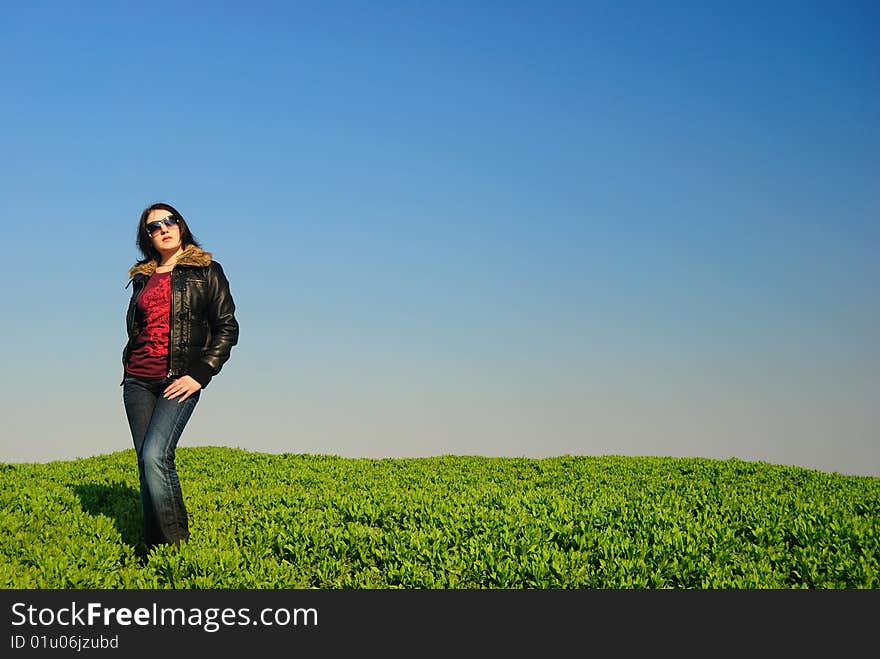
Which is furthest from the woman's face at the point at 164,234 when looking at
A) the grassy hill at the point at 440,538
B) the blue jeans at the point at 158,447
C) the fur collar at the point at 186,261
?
the grassy hill at the point at 440,538

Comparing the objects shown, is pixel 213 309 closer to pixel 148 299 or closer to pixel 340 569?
pixel 148 299

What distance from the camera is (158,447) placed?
7602 mm

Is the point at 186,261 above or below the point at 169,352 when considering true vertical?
above

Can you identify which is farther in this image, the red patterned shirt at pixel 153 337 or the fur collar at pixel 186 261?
the fur collar at pixel 186 261

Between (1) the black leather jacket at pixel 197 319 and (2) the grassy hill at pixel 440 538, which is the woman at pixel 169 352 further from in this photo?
(2) the grassy hill at pixel 440 538

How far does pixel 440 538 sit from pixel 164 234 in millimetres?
4966

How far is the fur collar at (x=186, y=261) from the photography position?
8.19 meters

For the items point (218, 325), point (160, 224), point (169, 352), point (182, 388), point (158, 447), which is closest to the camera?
point (158, 447)

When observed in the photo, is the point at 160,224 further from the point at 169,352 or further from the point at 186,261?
the point at 169,352

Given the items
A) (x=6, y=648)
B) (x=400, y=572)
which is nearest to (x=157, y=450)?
(x=6, y=648)

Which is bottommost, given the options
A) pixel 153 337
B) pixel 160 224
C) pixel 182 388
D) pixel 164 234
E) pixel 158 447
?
pixel 158 447

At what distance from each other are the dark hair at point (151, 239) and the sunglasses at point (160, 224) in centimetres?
5

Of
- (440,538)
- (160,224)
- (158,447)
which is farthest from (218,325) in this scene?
(440,538)

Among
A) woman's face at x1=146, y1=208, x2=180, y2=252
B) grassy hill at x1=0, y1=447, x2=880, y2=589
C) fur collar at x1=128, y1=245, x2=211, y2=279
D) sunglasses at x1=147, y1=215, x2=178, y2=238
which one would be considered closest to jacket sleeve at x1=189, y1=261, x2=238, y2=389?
fur collar at x1=128, y1=245, x2=211, y2=279
